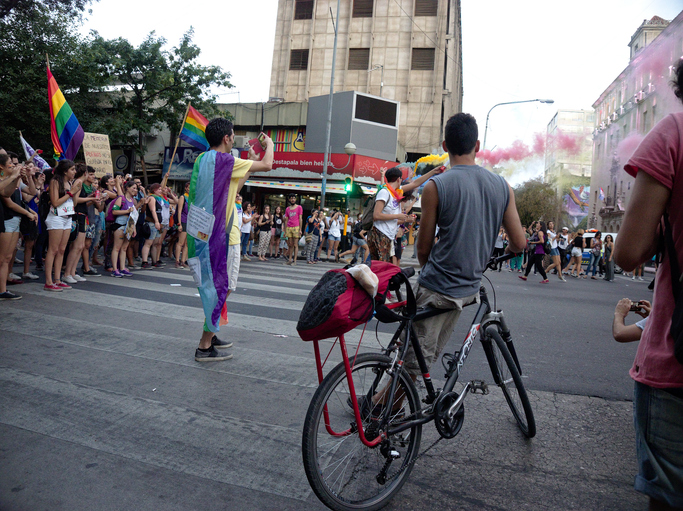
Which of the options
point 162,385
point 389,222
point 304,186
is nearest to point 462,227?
point 162,385

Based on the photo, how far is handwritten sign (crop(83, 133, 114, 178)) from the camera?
41.0 feet

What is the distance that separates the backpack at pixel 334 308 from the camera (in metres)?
2.05

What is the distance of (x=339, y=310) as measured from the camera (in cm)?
206

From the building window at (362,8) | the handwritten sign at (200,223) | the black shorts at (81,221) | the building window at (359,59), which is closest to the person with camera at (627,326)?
the handwritten sign at (200,223)

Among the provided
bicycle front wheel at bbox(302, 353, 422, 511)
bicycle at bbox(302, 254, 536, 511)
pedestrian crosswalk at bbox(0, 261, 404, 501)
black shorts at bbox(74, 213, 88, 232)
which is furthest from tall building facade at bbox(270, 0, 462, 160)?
bicycle front wheel at bbox(302, 353, 422, 511)

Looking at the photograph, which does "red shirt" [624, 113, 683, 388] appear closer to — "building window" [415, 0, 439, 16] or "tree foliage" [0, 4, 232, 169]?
"tree foliage" [0, 4, 232, 169]

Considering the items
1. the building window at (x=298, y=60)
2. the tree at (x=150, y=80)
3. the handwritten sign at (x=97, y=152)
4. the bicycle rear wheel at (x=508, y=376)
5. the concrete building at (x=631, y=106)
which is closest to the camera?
the bicycle rear wheel at (x=508, y=376)

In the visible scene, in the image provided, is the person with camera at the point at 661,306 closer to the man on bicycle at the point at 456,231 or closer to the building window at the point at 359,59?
the man on bicycle at the point at 456,231

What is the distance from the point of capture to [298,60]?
37531mm

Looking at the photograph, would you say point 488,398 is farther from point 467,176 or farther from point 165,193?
point 165,193

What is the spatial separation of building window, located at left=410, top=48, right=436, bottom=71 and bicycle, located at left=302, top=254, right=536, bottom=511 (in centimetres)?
3434

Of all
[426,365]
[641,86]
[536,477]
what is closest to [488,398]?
[536,477]

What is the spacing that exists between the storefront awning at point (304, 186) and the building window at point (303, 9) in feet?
56.2

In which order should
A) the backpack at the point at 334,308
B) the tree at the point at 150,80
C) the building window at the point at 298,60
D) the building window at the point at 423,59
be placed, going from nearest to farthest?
the backpack at the point at 334,308 → the tree at the point at 150,80 → the building window at the point at 423,59 → the building window at the point at 298,60
